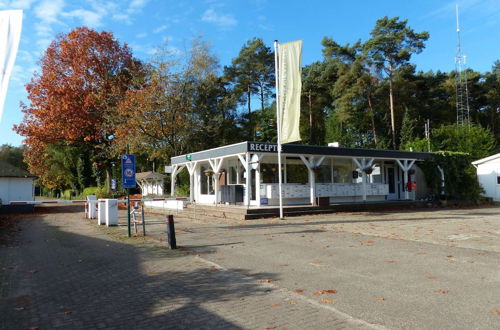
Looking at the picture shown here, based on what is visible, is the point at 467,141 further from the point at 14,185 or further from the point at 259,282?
the point at 14,185

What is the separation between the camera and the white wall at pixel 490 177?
28.1 metres

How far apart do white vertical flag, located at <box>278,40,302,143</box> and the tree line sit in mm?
14786

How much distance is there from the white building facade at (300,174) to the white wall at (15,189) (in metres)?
12.0

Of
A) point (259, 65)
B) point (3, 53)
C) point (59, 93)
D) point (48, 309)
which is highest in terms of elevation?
point (259, 65)

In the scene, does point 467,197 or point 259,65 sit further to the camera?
point 259,65

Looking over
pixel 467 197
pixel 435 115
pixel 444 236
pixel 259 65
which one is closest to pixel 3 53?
pixel 444 236

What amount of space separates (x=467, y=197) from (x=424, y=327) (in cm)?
2425

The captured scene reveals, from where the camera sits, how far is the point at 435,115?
46.8 meters

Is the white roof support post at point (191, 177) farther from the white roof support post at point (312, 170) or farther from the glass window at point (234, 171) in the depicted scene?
the white roof support post at point (312, 170)

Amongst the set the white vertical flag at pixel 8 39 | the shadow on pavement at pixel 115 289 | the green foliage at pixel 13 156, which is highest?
the green foliage at pixel 13 156

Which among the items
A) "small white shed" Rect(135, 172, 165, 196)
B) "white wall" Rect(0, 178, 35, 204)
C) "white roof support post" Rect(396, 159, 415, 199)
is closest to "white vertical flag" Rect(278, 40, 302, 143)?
"white roof support post" Rect(396, 159, 415, 199)

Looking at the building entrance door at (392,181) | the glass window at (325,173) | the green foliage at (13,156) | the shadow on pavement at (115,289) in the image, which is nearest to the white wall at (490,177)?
the building entrance door at (392,181)

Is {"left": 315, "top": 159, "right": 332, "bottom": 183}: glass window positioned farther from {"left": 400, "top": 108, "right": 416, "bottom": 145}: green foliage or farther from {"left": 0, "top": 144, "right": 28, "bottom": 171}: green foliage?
{"left": 0, "top": 144, "right": 28, "bottom": 171}: green foliage

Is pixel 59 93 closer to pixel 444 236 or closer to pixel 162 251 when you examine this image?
pixel 162 251
